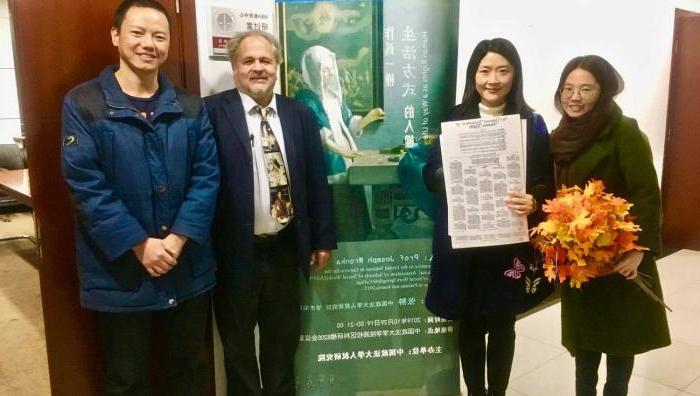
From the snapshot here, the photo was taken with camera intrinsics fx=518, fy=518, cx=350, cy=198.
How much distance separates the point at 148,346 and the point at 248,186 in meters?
0.61

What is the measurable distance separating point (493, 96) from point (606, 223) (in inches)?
21.1

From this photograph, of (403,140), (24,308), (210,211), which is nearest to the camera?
(210,211)

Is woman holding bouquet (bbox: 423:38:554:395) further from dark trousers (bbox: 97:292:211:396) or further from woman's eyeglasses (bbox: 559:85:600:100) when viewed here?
dark trousers (bbox: 97:292:211:396)

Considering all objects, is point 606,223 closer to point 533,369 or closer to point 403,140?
point 403,140

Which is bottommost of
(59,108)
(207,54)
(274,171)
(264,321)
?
(264,321)

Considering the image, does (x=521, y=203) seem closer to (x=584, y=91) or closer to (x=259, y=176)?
A: (x=584, y=91)

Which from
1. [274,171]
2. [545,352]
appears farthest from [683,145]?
[274,171]

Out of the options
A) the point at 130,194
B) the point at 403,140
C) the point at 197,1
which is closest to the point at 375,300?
the point at 403,140

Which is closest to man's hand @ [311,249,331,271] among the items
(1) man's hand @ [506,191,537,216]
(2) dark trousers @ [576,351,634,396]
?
(1) man's hand @ [506,191,537,216]

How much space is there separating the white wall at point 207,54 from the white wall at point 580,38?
0.83 metres

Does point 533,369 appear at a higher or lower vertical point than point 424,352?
lower

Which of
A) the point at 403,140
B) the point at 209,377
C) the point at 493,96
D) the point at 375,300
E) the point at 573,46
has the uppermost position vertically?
the point at 573,46

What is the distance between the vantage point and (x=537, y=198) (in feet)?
5.62

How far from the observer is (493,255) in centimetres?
178
